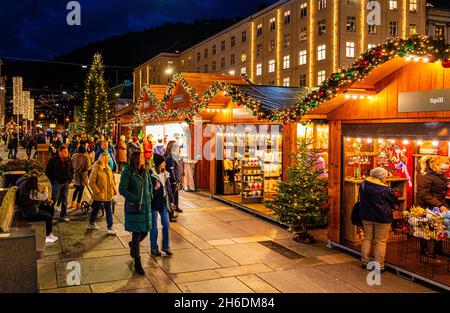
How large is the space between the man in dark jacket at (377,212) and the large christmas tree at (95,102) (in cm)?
3747

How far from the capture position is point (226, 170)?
1512cm

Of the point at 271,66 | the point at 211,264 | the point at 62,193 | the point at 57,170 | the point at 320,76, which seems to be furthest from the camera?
the point at 271,66

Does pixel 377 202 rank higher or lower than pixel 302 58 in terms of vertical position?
lower

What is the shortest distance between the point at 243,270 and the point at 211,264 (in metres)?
0.58

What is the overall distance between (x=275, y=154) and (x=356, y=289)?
24.1ft

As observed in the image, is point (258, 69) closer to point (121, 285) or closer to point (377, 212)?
point (377, 212)

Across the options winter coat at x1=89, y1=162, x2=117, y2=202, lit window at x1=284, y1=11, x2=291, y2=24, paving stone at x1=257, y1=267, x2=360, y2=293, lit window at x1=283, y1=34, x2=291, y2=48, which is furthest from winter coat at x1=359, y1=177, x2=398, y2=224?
lit window at x1=284, y1=11, x2=291, y2=24

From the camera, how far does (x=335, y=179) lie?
8844 millimetres

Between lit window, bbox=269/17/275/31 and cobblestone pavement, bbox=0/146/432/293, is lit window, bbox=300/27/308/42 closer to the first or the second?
lit window, bbox=269/17/275/31

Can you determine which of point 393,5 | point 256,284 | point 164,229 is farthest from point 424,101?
point 393,5

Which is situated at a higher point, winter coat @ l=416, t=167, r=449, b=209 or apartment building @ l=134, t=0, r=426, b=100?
apartment building @ l=134, t=0, r=426, b=100

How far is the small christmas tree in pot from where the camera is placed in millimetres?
9172

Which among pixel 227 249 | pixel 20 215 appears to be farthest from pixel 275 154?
pixel 20 215

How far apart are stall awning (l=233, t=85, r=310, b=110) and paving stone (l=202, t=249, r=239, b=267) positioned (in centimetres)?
404
